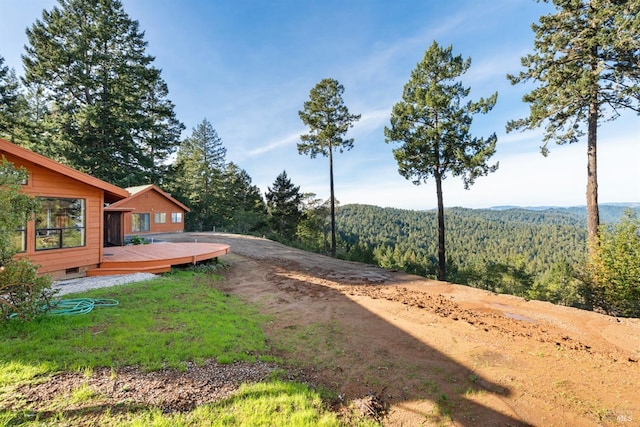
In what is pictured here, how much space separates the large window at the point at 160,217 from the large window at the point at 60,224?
15.1m


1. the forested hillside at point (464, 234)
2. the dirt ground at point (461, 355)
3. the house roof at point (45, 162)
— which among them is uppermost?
the house roof at point (45, 162)

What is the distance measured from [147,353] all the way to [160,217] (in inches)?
840

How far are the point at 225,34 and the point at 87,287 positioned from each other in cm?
1216

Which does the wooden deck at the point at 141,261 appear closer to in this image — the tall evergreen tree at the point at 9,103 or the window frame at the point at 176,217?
the tall evergreen tree at the point at 9,103

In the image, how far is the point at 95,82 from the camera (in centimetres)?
1775

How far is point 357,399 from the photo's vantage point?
301 cm

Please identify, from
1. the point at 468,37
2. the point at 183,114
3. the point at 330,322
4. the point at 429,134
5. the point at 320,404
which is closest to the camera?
the point at 320,404

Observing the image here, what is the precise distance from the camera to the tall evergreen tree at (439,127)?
40.4 feet

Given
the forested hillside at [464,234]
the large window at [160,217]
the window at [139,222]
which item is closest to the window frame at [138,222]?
the window at [139,222]

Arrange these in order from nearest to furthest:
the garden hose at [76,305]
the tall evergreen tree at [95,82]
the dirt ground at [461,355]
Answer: the dirt ground at [461,355]
the garden hose at [76,305]
the tall evergreen tree at [95,82]

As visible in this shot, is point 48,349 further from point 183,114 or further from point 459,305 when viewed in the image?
point 183,114

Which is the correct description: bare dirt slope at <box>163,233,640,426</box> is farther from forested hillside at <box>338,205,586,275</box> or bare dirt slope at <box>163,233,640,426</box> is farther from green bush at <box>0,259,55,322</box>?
forested hillside at <box>338,205,586,275</box>

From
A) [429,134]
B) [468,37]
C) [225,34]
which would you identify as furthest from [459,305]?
[225,34]

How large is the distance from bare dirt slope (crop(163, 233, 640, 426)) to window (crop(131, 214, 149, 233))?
53.9 feet
